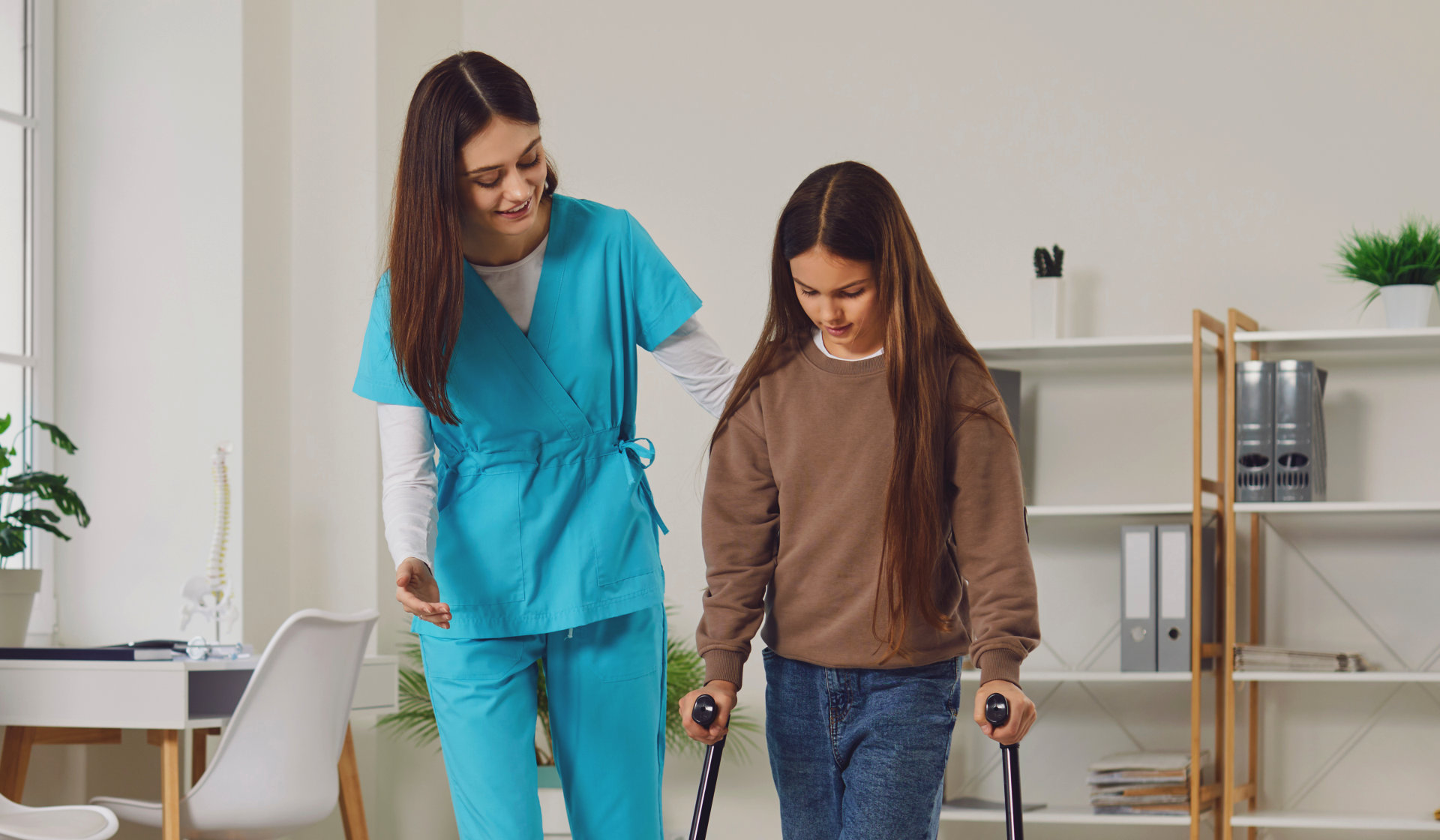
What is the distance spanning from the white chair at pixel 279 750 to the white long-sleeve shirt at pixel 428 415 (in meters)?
1.12

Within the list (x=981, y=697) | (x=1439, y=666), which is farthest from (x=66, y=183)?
(x=1439, y=666)

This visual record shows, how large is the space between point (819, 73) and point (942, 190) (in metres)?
0.50

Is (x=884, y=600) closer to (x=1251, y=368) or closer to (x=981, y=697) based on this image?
(x=981, y=697)

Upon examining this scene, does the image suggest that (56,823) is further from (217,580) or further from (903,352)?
(903,352)

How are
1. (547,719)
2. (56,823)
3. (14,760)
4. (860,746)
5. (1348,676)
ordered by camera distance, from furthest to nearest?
(547,719) < (1348,676) < (14,760) < (56,823) < (860,746)

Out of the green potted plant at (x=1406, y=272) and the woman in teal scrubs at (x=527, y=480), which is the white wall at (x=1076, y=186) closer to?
the green potted plant at (x=1406, y=272)

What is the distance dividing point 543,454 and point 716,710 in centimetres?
37

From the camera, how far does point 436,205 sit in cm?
156

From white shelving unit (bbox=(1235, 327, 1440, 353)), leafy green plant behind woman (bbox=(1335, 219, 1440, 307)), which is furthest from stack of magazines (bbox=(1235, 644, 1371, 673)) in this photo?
leafy green plant behind woman (bbox=(1335, 219, 1440, 307))

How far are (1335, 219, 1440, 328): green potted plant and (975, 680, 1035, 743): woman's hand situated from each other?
2.22 m

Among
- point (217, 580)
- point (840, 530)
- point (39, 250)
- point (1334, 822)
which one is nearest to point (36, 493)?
point (217, 580)

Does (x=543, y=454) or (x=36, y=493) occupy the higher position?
(x=543, y=454)

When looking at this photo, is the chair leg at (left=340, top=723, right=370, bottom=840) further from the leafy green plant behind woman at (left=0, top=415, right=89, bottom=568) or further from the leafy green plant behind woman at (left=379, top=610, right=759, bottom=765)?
the leafy green plant behind woman at (left=0, top=415, right=89, bottom=568)

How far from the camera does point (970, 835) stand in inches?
142
